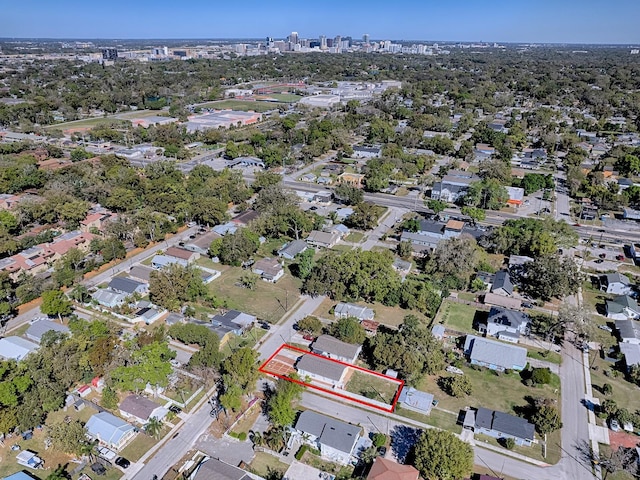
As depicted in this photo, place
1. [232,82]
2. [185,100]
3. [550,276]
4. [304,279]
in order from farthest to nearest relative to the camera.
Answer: [232,82], [185,100], [304,279], [550,276]

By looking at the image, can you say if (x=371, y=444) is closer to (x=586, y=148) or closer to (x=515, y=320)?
(x=515, y=320)

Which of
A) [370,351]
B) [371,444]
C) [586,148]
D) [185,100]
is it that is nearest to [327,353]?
[370,351]

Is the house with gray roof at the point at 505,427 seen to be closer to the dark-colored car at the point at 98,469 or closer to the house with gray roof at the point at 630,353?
the house with gray roof at the point at 630,353

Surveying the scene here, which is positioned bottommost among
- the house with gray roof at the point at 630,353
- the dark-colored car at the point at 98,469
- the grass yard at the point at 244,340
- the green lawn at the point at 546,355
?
the dark-colored car at the point at 98,469

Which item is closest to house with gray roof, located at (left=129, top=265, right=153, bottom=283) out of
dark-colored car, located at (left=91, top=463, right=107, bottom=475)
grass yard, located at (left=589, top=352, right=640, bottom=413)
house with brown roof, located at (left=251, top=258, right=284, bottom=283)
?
house with brown roof, located at (left=251, top=258, right=284, bottom=283)

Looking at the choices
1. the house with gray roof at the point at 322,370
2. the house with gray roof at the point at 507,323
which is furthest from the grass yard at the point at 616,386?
the house with gray roof at the point at 322,370

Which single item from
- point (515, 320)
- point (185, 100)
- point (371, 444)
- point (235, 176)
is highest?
point (185, 100)

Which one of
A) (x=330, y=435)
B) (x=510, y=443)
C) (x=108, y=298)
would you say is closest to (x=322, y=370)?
(x=330, y=435)

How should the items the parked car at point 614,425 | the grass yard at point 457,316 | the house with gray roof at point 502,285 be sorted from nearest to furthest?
1. the parked car at point 614,425
2. the grass yard at point 457,316
3. the house with gray roof at point 502,285
